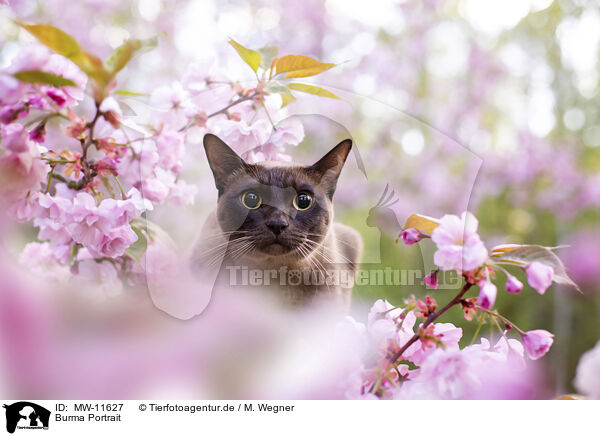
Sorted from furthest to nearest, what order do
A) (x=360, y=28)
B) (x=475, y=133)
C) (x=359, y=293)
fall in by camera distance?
1. (x=475, y=133)
2. (x=360, y=28)
3. (x=359, y=293)

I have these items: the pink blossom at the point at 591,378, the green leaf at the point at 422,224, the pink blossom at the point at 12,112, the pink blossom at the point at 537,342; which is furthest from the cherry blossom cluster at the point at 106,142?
the pink blossom at the point at 591,378

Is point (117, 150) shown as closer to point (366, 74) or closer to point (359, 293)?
point (359, 293)

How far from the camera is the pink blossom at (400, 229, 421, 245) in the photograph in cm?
38

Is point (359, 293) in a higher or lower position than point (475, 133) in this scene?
lower

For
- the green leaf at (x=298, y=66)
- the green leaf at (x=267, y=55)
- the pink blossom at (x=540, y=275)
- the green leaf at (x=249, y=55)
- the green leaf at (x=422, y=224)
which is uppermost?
the green leaf at (x=267, y=55)

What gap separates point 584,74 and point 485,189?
464 millimetres

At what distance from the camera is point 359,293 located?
0.44m

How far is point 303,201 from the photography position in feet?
1.35

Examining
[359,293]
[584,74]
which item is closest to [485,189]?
[584,74]

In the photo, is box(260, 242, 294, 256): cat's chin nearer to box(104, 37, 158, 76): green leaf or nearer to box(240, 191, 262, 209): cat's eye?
box(240, 191, 262, 209): cat's eye

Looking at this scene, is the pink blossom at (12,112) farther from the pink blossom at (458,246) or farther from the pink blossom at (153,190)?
the pink blossom at (458,246)
